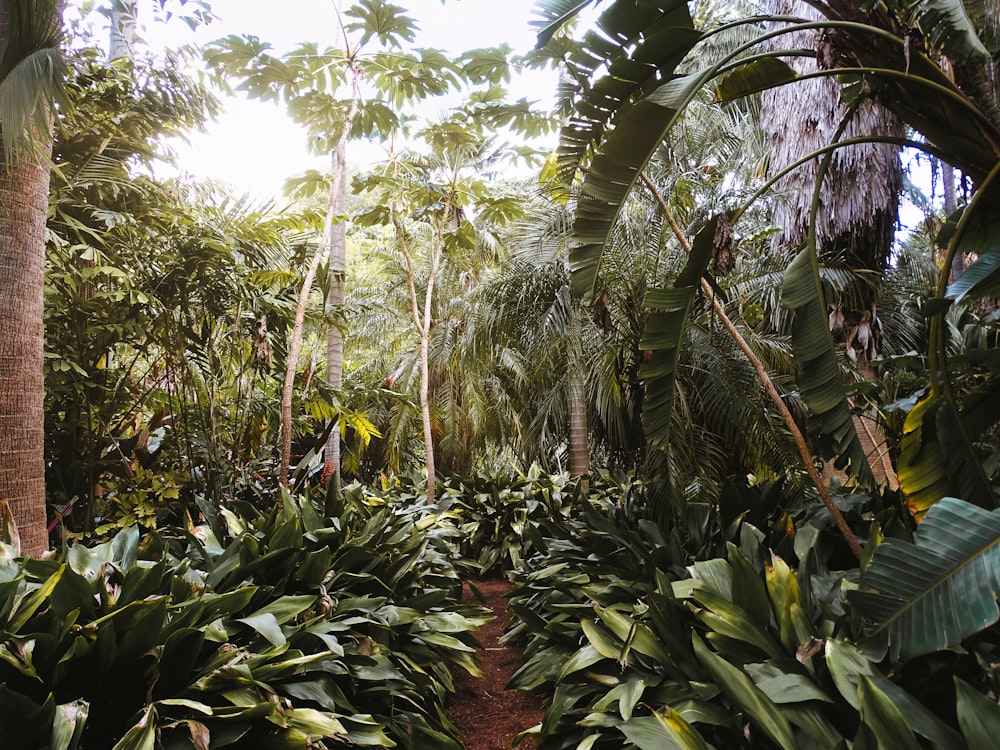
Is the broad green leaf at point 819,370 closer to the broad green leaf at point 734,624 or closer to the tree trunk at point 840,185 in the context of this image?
the broad green leaf at point 734,624

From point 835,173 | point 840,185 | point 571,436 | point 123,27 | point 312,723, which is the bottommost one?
point 312,723

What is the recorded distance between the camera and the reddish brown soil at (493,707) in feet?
9.85

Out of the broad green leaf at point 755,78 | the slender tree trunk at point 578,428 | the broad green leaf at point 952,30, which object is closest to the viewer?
the broad green leaf at point 952,30

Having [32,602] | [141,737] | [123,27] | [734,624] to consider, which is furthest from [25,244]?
[734,624]

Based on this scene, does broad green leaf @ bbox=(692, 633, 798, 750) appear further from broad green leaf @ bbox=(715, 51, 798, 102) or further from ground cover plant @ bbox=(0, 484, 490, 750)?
broad green leaf @ bbox=(715, 51, 798, 102)

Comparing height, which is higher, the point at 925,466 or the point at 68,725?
the point at 925,466

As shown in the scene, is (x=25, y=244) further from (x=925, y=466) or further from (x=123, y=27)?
(x=925, y=466)

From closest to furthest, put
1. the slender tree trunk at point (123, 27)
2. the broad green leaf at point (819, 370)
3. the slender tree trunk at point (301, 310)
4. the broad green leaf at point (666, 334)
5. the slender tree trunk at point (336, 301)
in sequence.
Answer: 1. the broad green leaf at point (819, 370)
2. the broad green leaf at point (666, 334)
3. the slender tree trunk at point (123, 27)
4. the slender tree trunk at point (301, 310)
5. the slender tree trunk at point (336, 301)

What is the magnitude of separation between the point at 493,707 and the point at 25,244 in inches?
135

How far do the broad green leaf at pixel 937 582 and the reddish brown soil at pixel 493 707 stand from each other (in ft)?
6.33

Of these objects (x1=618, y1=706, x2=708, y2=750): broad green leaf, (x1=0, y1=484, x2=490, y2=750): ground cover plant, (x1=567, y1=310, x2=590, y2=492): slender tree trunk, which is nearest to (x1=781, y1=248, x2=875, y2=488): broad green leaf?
(x1=618, y1=706, x2=708, y2=750): broad green leaf

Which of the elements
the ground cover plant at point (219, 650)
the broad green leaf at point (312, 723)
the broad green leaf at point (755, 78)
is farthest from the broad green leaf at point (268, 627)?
the broad green leaf at point (755, 78)

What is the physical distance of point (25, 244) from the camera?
102 inches

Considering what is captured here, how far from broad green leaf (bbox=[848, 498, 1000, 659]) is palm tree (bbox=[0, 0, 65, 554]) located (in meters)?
3.27
